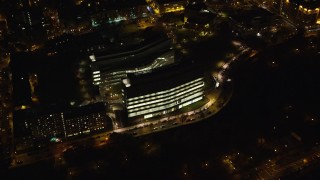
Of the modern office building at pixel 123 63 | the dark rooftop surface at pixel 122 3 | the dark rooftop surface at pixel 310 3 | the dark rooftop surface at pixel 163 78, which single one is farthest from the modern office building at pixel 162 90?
the dark rooftop surface at pixel 310 3

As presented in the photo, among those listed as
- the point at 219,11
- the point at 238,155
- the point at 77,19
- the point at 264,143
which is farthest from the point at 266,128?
the point at 77,19

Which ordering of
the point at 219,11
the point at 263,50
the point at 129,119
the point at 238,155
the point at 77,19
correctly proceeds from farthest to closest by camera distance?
the point at 219,11 < the point at 77,19 < the point at 263,50 < the point at 129,119 < the point at 238,155

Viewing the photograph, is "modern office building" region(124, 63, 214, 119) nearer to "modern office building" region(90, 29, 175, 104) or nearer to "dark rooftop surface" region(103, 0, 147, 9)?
"modern office building" region(90, 29, 175, 104)

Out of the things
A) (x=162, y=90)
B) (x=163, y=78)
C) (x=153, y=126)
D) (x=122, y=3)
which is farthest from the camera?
(x=122, y=3)

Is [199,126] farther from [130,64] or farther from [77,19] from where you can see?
[77,19]

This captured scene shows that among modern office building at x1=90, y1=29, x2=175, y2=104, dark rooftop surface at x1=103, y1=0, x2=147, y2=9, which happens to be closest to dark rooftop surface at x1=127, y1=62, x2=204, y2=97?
modern office building at x1=90, y1=29, x2=175, y2=104

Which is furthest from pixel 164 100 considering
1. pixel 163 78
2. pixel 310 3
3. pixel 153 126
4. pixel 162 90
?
pixel 310 3

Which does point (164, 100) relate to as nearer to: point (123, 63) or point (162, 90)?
point (162, 90)

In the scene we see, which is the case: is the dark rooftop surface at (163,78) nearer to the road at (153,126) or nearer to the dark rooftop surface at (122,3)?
the road at (153,126)
